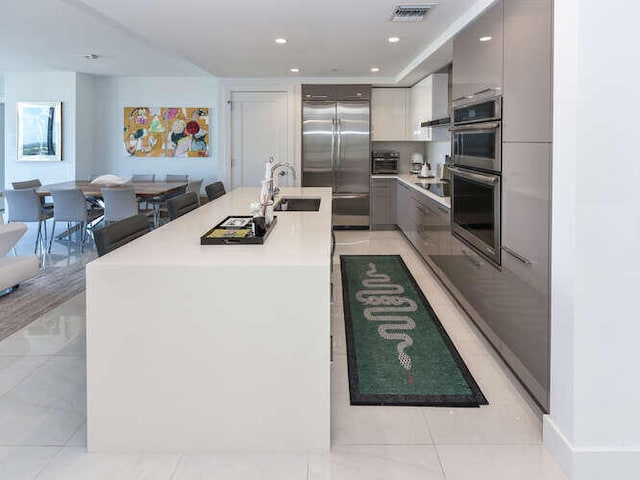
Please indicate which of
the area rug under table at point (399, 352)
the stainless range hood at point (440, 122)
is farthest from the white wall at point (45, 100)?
the area rug under table at point (399, 352)

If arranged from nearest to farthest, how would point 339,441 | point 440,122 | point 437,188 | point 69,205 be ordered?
point 339,441
point 437,188
point 440,122
point 69,205

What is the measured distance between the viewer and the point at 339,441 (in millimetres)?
2330

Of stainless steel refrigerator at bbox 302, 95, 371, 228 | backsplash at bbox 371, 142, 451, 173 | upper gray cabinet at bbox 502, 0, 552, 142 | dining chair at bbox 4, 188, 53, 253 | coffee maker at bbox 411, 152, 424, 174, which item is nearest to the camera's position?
upper gray cabinet at bbox 502, 0, 552, 142

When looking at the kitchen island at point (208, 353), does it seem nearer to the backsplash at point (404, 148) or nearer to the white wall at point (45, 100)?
the backsplash at point (404, 148)

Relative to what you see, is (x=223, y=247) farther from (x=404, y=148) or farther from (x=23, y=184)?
(x=404, y=148)

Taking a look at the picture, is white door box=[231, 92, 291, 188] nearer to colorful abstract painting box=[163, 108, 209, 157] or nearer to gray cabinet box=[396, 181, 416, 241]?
colorful abstract painting box=[163, 108, 209, 157]

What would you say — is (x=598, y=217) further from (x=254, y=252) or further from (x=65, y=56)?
(x=65, y=56)

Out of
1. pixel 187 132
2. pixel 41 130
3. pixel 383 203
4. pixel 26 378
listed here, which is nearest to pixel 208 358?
pixel 26 378

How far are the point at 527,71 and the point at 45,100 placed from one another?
28.3 ft

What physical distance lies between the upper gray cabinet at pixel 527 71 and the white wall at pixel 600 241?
29 cm

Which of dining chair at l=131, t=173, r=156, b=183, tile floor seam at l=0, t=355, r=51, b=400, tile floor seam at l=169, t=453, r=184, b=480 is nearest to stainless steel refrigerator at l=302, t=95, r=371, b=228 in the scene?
dining chair at l=131, t=173, r=156, b=183

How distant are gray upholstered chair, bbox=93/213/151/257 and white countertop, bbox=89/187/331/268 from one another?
0.28 ft

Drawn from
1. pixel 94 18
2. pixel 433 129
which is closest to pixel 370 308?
pixel 433 129

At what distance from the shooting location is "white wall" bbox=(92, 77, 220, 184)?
9383 mm
